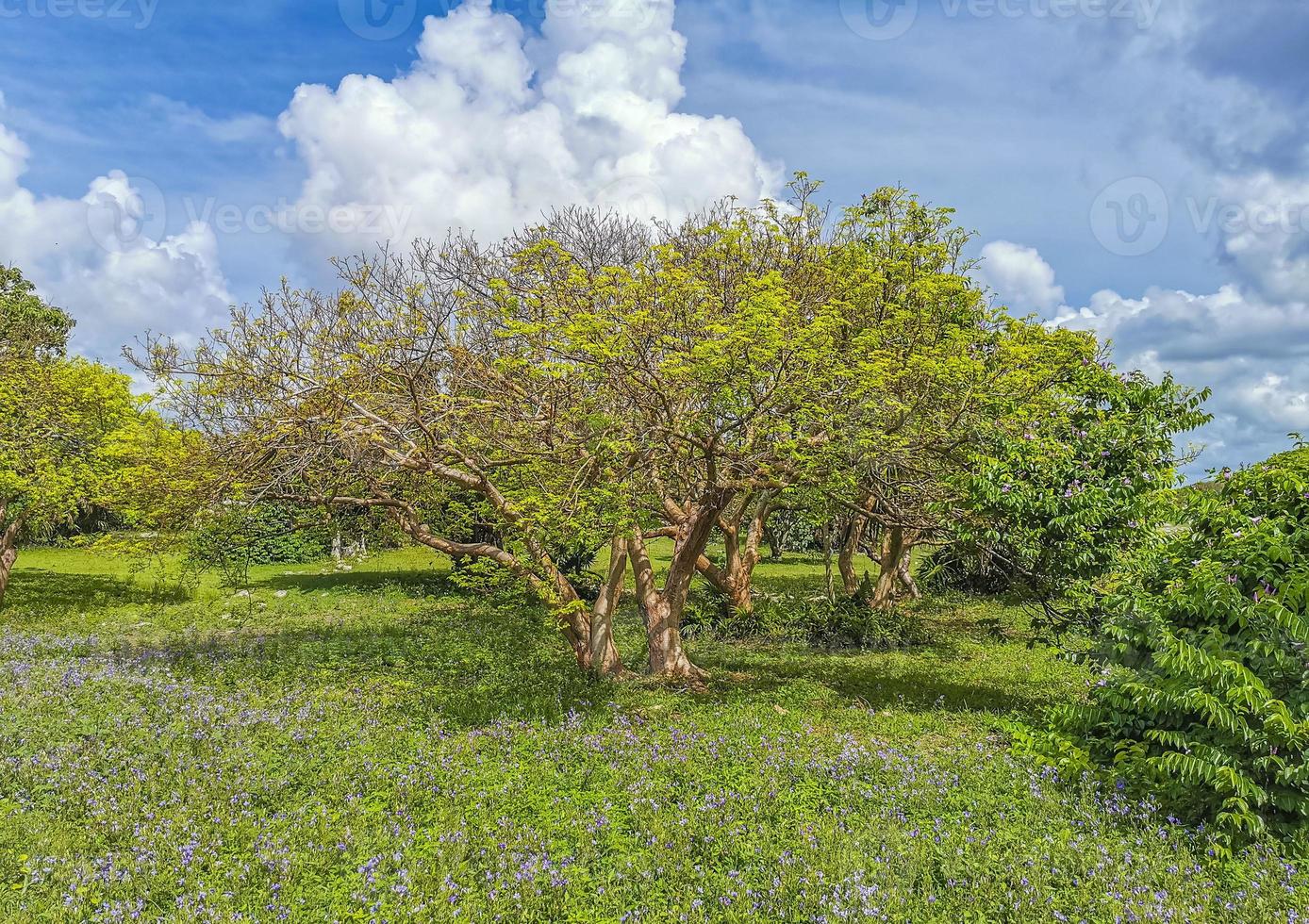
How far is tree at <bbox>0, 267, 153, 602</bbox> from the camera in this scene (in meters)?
20.1

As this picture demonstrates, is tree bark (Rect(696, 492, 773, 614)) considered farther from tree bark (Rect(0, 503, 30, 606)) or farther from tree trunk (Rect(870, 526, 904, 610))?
tree bark (Rect(0, 503, 30, 606))

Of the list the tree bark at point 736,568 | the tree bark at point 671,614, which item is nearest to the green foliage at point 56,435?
the tree bark at point 671,614

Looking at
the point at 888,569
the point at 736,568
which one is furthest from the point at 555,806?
the point at 888,569

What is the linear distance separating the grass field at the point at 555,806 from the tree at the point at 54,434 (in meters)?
8.04

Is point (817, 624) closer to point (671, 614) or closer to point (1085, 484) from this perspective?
point (671, 614)

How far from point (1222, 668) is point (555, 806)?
6.35 meters

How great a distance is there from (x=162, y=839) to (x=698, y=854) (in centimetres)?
486

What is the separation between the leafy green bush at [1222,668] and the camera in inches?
262

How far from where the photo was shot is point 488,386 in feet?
41.1

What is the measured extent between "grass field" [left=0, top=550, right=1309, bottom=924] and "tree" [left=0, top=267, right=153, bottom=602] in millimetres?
8044

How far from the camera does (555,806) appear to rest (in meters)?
7.82

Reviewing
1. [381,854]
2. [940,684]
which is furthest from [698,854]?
[940,684]

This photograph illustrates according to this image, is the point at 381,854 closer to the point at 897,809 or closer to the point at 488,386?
the point at 897,809

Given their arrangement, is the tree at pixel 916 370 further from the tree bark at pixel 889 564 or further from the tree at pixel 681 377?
the tree bark at pixel 889 564
